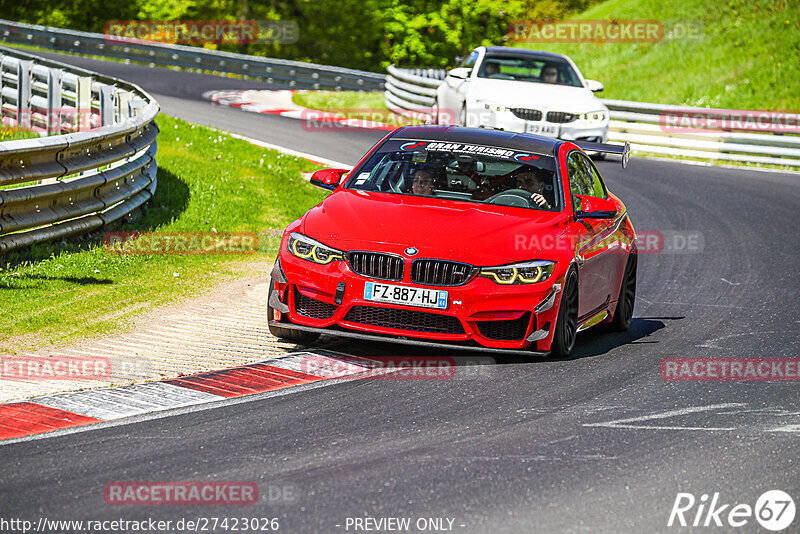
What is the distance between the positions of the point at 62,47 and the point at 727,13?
2116cm

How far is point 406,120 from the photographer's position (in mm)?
27719

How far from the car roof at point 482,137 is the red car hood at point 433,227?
89 cm

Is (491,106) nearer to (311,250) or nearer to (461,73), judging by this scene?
(461,73)

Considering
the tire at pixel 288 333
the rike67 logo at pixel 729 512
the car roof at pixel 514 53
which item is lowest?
the tire at pixel 288 333

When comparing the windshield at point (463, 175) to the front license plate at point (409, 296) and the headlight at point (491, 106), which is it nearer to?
the front license plate at point (409, 296)

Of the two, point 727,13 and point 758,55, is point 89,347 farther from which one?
point 727,13

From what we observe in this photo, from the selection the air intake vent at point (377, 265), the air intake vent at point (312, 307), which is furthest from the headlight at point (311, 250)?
the air intake vent at point (312, 307)

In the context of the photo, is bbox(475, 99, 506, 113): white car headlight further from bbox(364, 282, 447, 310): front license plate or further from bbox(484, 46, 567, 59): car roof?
bbox(364, 282, 447, 310): front license plate

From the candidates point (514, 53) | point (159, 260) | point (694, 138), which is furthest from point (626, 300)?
point (694, 138)

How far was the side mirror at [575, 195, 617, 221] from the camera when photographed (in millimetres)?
8969

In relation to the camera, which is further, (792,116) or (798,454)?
(792,116)

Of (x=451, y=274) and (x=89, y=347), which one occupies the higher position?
(x=451, y=274)

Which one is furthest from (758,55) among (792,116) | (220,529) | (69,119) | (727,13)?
(220,529)

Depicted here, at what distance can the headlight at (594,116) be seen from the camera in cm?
2022
